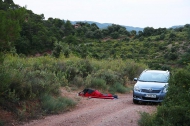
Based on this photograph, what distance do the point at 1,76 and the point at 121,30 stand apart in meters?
68.0

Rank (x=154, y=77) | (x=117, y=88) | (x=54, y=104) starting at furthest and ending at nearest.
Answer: (x=117, y=88), (x=154, y=77), (x=54, y=104)

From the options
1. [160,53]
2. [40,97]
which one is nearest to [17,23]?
[40,97]

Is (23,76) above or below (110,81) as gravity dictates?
above

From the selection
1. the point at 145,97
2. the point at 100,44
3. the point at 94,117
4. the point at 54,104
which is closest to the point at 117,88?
the point at 145,97

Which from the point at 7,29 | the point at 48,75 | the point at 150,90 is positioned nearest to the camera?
the point at 7,29

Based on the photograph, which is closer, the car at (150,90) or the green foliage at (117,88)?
the car at (150,90)

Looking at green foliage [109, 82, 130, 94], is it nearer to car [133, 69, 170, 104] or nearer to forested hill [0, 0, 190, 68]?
car [133, 69, 170, 104]

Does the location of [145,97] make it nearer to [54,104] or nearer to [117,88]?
[54,104]

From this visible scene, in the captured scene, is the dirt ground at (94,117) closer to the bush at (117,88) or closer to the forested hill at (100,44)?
the bush at (117,88)

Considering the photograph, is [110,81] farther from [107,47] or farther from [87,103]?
[107,47]

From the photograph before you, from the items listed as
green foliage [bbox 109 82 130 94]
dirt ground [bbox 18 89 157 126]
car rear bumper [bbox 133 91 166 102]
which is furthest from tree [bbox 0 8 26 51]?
green foliage [bbox 109 82 130 94]

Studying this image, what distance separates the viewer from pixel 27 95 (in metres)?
10.7

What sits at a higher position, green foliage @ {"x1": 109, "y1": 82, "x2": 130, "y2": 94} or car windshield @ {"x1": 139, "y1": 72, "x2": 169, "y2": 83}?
car windshield @ {"x1": 139, "y1": 72, "x2": 169, "y2": 83}

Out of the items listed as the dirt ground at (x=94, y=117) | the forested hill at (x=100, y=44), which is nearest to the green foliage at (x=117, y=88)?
the dirt ground at (x=94, y=117)
